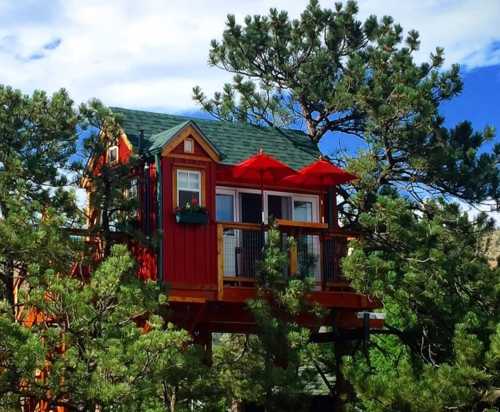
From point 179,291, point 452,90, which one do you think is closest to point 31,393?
point 179,291

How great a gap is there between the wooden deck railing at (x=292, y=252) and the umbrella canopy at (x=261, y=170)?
103 centimetres

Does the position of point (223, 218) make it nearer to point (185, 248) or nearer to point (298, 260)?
point (298, 260)

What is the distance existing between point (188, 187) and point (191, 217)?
2.24 feet

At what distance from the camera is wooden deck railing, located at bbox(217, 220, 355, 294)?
1834 centimetres

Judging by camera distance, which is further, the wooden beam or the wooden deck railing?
the wooden beam

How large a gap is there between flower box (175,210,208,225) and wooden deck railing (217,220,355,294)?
1.01 feet

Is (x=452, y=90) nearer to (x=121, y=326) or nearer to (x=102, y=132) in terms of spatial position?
(x=102, y=132)

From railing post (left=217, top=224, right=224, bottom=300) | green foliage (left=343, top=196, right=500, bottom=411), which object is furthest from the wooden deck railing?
green foliage (left=343, top=196, right=500, bottom=411)

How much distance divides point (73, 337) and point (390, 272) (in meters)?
5.90

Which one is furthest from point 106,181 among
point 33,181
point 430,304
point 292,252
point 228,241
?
point 430,304

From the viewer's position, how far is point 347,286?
1969cm

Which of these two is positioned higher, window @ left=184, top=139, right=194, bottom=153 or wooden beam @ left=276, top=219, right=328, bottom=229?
window @ left=184, top=139, right=194, bottom=153

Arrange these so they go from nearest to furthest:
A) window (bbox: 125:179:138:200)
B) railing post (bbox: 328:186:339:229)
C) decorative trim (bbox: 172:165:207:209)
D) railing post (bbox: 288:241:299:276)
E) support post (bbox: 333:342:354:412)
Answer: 1. decorative trim (bbox: 172:165:207:209)
2. railing post (bbox: 288:241:299:276)
3. window (bbox: 125:179:138:200)
4. support post (bbox: 333:342:354:412)
5. railing post (bbox: 328:186:339:229)

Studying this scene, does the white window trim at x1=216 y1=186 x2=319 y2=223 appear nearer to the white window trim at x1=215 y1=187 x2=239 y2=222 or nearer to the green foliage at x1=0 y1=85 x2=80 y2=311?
the white window trim at x1=215 y1=187 x2=239 y2=222
